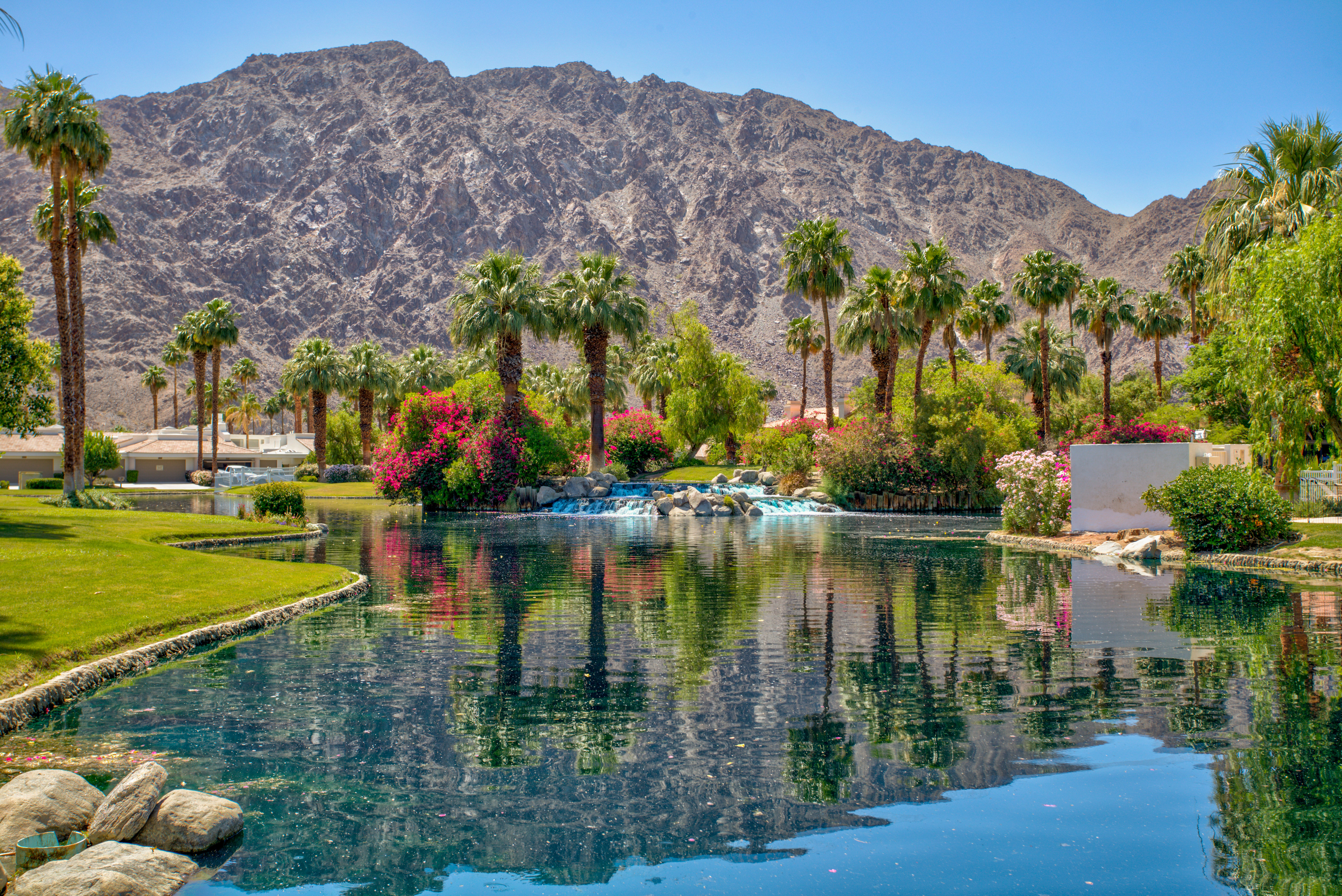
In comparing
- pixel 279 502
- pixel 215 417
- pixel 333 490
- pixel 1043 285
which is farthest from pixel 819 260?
pixel 215 417

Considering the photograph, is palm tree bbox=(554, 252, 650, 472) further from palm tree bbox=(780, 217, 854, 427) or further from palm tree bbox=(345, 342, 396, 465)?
palm tree bbox=(345, 342, 396, 465)

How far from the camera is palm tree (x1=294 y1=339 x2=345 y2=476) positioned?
7581 cm

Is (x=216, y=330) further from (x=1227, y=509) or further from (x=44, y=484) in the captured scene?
(x=1227, y=509)

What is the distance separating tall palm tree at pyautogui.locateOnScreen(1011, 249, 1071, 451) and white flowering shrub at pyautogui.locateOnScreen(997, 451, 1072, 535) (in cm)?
2644

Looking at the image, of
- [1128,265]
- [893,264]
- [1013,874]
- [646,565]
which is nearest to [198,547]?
[646,565]

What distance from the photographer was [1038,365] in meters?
70.6

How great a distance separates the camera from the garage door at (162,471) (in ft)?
278

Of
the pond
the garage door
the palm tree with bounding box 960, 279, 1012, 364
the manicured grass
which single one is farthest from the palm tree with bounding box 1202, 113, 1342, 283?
the garage door

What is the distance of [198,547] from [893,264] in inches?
7375

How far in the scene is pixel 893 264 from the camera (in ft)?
649

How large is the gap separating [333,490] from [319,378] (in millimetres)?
12022

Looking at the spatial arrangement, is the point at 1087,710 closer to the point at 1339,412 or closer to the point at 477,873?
the point at 477,873

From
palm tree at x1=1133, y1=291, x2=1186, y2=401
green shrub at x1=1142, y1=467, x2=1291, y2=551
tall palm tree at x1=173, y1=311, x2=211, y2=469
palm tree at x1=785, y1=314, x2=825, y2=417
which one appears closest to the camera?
green shrub at x1=1142, y1=467, x2=1291, y2=551

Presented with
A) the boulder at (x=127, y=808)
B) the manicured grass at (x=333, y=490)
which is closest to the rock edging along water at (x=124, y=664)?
the boulder at (x=127, y=808)
